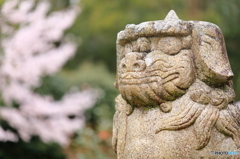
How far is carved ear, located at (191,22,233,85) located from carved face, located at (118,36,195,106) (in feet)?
0.21

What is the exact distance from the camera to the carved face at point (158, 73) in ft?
8.70

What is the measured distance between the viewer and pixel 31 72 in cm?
605

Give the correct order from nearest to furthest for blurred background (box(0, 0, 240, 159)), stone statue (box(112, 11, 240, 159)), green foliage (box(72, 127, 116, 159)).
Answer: stone statue (box(112, 11, 240, 159)) < green foliage (box(72, 127, 116, 159)) < blurred background (box(0, 0, 240, 159))

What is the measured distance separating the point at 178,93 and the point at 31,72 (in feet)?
12.6

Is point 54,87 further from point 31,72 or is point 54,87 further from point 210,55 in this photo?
point 210,55

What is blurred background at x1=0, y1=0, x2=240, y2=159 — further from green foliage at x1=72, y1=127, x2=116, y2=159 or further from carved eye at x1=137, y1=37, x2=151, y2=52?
carved eye at x1=137, y1=37, x2=151, y2=52

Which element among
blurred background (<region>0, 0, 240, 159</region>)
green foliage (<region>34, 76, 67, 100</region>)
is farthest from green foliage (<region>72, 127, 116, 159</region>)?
green foliage (<region>34, 76, 67, 100</region>)

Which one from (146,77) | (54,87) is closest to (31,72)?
(54,87)

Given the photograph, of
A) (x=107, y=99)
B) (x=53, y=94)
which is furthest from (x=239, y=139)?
(x=107, y=99)

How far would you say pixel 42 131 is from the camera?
643 cm

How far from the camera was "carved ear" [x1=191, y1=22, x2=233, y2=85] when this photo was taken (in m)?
2.66

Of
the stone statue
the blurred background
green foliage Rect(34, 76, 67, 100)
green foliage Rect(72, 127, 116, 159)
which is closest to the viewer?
the stone statue

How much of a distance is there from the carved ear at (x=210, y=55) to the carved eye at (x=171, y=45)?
120 mm

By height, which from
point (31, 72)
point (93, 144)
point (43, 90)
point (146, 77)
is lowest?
point (93, 144)
